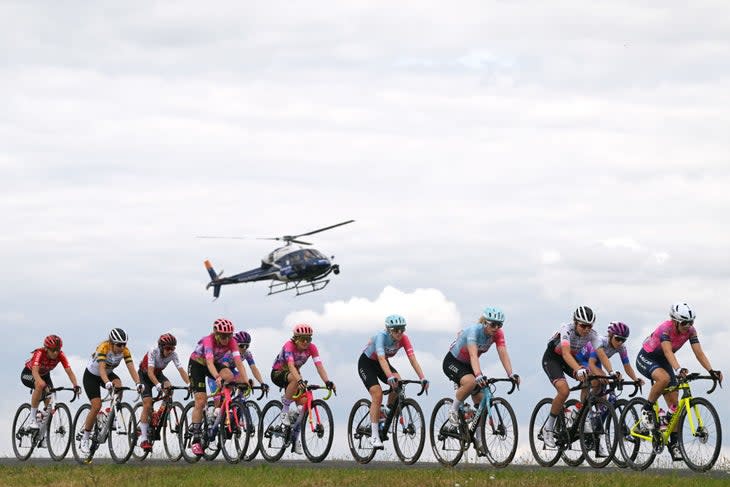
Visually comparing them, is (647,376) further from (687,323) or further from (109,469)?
(109,469)

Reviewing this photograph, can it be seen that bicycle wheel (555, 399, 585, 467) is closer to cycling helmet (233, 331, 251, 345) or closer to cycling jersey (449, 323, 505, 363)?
cycling jersey (449, 323, 505, 363)

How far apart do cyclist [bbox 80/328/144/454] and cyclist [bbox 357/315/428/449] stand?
5047 mm

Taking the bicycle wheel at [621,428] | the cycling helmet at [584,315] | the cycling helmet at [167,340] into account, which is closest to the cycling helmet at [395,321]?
the cycling helmet at [584,315]

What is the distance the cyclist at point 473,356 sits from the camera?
22859 mm

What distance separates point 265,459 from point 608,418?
700cm

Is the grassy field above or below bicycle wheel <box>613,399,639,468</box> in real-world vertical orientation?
below

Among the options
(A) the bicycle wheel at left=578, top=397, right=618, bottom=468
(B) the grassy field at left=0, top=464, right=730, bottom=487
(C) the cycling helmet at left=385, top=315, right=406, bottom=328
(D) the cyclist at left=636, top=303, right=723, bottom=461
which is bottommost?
(B) the grassy field at left=0, top=464, right=730, bottom=487

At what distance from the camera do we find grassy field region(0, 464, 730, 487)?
2077cm

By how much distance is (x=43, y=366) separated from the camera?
96.9 feet

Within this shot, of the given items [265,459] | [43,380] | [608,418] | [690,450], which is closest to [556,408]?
[608,418]

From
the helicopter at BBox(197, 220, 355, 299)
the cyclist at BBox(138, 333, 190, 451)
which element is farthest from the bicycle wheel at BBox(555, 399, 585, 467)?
the helicopter at BBox(197, 220, 355, 299)

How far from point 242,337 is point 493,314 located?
6577 mm

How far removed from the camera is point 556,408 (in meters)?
23.5

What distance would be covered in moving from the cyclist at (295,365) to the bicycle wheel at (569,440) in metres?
4.38
